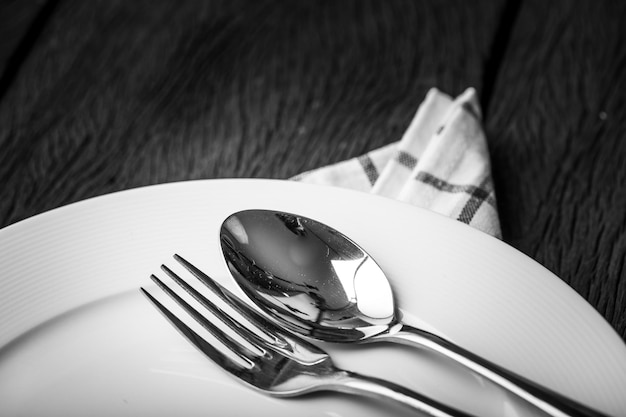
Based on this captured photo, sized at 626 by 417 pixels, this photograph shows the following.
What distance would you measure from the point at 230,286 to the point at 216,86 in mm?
285

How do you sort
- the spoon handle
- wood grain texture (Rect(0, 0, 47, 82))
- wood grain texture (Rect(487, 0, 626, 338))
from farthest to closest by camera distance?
wood grain texture (Rect(0, 0, 47, 82)) < wood grain texture (Rect(487, 0, 626, 338)) < the spoon handle

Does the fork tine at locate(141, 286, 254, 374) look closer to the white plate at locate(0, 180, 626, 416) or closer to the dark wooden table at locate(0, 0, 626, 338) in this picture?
the white plate at locate(0, 180, 626, 416)

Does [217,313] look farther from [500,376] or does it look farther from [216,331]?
[500,376]

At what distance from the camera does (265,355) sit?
363mm

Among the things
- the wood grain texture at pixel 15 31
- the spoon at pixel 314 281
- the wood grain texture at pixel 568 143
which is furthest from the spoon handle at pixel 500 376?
the wood grain texture at pixel 15 31

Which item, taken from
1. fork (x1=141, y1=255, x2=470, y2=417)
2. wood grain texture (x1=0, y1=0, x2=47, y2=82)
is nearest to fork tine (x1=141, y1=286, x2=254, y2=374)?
fork (x1=141, y1=255, x2=470, y2=417)

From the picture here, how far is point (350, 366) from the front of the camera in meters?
0.36

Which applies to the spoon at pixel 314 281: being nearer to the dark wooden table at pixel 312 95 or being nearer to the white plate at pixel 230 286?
the white plate at pixel 230 286

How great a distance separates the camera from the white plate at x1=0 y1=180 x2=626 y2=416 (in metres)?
0.34

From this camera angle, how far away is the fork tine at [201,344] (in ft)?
1.17

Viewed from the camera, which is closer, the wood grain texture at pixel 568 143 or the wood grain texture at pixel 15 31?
the wood grain texture at pixel 568 143

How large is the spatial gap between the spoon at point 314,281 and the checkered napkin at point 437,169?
0.39 feet

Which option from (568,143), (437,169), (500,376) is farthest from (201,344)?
(568,143)

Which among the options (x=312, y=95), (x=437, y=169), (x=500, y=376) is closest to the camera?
(x=500, y=376)
